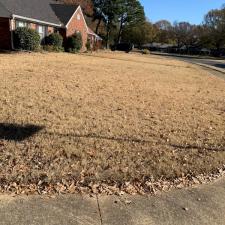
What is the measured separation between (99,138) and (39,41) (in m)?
25.0

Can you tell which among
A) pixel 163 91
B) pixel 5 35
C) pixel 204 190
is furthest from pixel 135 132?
pixel 5 35

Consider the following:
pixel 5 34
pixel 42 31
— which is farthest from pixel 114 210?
pixel 42 31

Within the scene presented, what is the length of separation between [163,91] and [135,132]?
6.87 metres

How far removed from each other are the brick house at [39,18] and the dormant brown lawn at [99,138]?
59.1ft

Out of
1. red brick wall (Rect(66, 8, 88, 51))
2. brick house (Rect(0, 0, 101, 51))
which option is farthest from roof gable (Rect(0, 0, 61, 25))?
red brick wall (Rect(66, 8, 88, 51))

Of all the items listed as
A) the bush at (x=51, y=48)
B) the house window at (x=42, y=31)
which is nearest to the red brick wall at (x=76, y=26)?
the house window at (x=42, y=31)

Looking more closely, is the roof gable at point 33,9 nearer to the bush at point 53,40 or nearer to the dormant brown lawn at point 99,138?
the bush at point 53,40

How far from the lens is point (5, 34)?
99.0ft

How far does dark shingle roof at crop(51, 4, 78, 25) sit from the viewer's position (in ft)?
135

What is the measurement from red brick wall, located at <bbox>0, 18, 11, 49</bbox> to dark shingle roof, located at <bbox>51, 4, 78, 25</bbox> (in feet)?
36.9

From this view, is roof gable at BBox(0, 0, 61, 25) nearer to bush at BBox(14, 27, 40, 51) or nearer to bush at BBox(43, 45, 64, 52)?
bush at BBox(14, 27, 40, 51)

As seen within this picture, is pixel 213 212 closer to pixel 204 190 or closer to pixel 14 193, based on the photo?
pixel 204 190

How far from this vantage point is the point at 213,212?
5121mm

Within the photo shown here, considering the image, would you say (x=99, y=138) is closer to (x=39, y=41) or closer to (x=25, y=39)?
(x=25, y=39)
